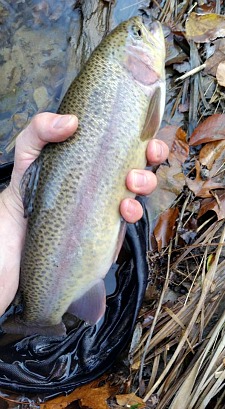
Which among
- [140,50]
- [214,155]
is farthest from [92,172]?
[214,155]

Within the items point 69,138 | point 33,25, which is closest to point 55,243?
point 69,138

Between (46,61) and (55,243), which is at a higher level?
(46,61)

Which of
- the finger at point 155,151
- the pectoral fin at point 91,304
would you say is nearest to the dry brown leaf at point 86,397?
the pectoral fin at point 91,304

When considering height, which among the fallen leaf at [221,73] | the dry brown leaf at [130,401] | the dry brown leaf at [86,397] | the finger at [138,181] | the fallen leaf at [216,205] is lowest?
the dry brown leaf at [86,397]

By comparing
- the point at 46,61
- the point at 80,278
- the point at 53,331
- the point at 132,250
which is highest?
the point at 46,61

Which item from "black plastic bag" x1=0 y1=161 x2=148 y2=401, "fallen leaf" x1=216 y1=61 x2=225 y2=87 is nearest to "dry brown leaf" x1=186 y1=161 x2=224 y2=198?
"black plastic bag" x1=0 y1=161 x2=148 y2=401

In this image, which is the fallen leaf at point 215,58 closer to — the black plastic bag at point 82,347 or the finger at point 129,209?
the black plastic bag at point 82,347

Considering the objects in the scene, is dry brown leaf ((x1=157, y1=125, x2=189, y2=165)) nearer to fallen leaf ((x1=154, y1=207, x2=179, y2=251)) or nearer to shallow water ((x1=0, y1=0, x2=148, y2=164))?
fallen leaf ((x1=154, y1=207, x2=179, y2=251))

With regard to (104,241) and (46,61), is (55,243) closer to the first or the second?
(104,241)
